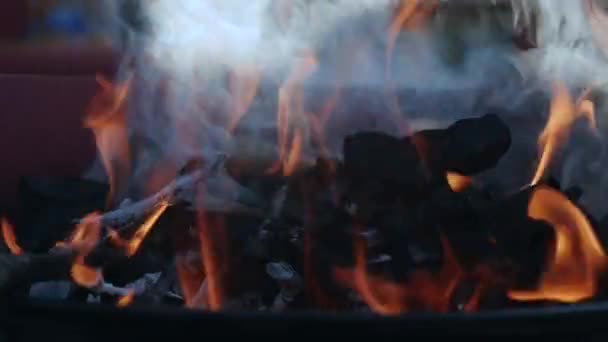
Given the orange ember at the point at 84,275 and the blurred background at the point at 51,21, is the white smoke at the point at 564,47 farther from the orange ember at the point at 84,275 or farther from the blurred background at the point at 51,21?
the orange ember at the point at 84,275

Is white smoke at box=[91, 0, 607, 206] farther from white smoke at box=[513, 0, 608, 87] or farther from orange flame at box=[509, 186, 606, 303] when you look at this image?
orange flame at box=[509, 186, 606, 303]

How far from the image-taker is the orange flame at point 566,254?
3.82ft

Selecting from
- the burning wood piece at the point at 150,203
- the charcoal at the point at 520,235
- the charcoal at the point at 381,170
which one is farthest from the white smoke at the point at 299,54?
the charcoal at the point at 520,235

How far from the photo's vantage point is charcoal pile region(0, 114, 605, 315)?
3.95 feet

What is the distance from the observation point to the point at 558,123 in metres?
1.65

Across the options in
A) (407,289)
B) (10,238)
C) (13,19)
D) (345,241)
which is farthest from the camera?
(13,19)

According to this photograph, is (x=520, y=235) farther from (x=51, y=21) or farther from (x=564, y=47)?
(x=51, y=21)

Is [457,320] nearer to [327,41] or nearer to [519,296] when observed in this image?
[519,296]

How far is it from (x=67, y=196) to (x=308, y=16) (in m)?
0.69

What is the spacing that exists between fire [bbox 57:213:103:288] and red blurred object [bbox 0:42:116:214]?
0.45 meters

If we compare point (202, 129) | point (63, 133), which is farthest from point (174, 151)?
point (63, 133)

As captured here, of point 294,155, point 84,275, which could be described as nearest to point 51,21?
point 294,155

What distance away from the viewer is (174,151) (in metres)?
1.83

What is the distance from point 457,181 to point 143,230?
48cm
